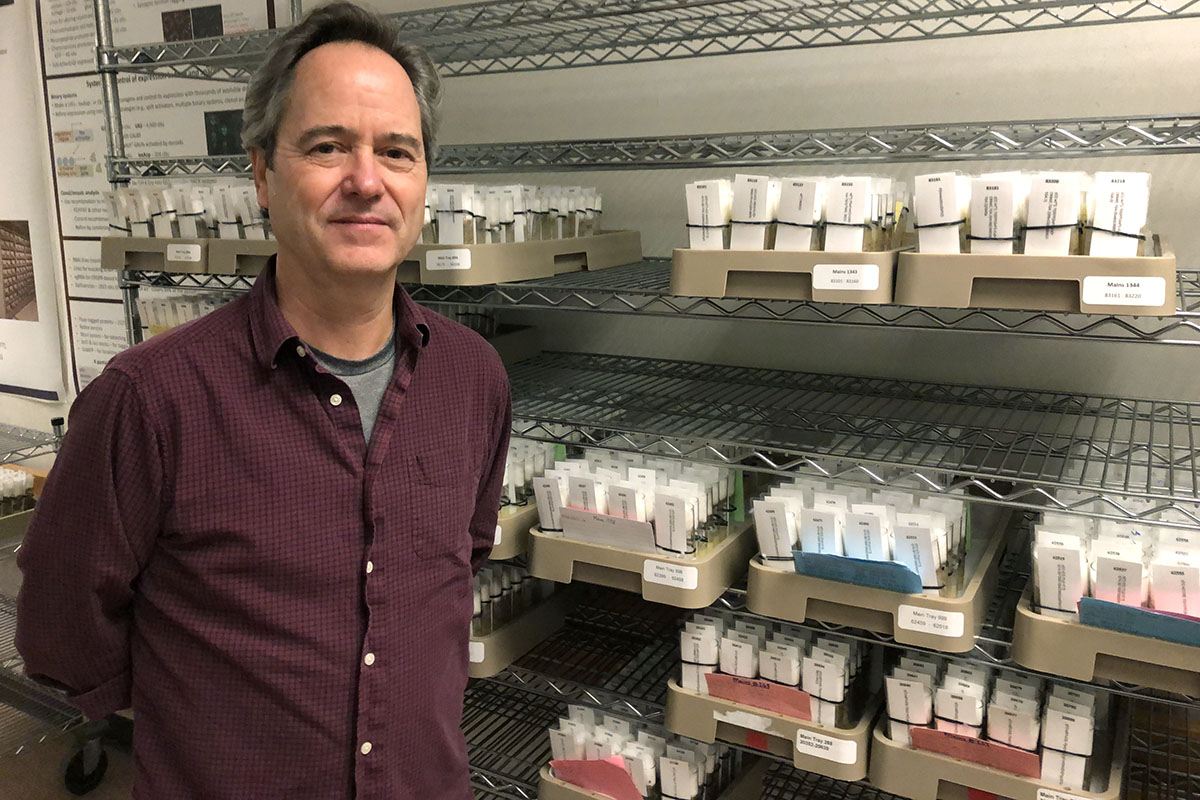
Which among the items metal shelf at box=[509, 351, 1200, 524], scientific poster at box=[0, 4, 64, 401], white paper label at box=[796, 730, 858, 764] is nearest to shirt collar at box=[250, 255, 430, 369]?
metal shelf at box=[509, 351, 1200, 524]

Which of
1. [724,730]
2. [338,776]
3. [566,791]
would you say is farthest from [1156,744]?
[338,776]

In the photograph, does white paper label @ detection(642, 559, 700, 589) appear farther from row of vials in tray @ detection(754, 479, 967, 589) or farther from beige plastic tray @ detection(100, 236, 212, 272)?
beige plastic tray @ detection(100, 236, 212, 272)

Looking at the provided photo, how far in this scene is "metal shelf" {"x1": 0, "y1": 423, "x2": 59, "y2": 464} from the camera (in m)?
2.72

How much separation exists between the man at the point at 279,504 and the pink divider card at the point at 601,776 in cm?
59

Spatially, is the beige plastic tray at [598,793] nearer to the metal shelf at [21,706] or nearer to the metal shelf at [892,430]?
the metal shelf at [892,430]

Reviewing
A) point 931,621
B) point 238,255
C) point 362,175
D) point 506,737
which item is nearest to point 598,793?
point 506,737

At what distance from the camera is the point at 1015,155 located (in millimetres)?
1537

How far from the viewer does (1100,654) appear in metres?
1.24

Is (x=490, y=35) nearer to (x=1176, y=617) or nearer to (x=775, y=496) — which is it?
(x=775, y=496)

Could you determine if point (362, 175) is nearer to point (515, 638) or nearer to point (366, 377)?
point (366, 377)

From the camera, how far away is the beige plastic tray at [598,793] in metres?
1.71

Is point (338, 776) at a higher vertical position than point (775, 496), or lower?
lower

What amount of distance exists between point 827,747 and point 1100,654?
1.50 feet

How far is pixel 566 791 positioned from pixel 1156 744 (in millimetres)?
1177
